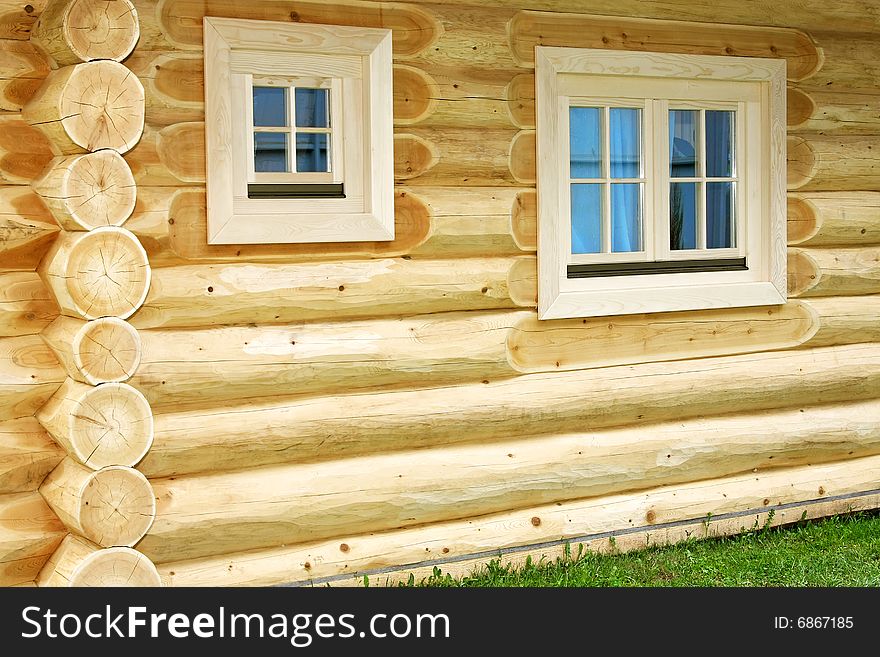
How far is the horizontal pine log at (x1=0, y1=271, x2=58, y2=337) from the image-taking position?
4988 mm

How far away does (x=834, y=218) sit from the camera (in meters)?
6.75

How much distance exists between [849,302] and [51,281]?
15.1 ft

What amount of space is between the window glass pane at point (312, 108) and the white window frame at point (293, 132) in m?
0.04

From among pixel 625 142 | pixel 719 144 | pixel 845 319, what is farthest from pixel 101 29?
pixel 845 319

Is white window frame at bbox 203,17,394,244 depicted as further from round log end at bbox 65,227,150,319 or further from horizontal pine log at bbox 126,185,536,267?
round log end at bbox 65,227,150,319

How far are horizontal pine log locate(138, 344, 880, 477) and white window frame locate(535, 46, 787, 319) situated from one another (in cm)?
39

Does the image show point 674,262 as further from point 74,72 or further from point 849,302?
point 74,72

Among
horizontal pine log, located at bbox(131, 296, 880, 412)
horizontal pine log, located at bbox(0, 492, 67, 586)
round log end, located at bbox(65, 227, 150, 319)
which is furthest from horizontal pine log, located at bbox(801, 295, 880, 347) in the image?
horizontal pine log, located at bbox(0, 492, 67, 586)

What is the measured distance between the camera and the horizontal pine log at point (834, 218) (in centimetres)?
666

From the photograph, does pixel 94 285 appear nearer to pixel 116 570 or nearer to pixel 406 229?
pixel 116 570

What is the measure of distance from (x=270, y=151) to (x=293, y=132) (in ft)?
0.46

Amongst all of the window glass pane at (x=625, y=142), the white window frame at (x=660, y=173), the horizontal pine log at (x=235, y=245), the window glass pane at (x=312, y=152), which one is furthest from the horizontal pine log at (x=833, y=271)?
the window glass pane at (x=312, y=152)

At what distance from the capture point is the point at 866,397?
7.02 metres

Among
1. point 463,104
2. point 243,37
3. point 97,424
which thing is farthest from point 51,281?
point 463,104
